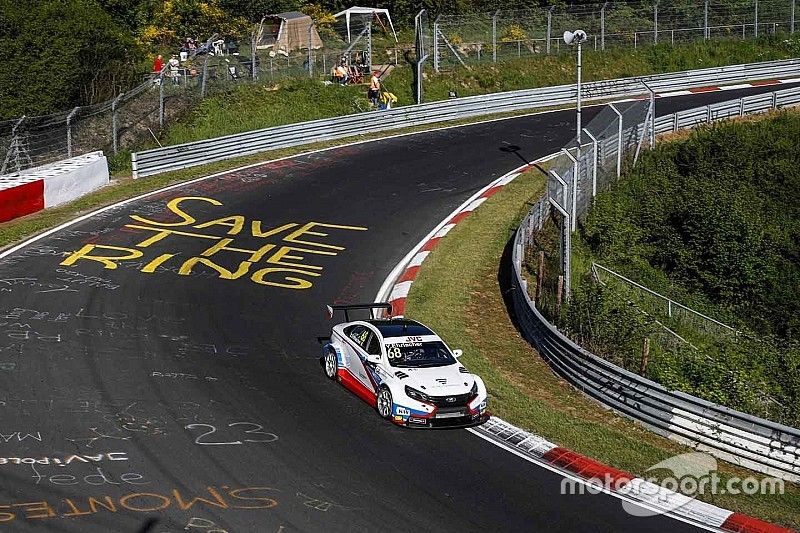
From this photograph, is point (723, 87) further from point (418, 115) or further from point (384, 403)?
point (384, 403)

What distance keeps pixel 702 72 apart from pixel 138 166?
2844 cm

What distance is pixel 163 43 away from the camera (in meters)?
54.7

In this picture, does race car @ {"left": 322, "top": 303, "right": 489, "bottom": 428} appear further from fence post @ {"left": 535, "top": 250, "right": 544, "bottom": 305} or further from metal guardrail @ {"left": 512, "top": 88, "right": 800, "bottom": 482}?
fence post @ {"left": 535, "top": 250, "right": 544, "bottom": 305}

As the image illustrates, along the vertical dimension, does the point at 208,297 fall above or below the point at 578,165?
below

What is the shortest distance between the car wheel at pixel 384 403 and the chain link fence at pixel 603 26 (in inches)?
1239

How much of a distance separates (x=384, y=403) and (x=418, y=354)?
1.32m

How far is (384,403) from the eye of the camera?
1733 cm

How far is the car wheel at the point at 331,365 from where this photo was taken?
19.0 metres

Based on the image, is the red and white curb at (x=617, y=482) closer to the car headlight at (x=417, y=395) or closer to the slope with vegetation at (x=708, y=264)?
the car headlight at (x=417, y=395)

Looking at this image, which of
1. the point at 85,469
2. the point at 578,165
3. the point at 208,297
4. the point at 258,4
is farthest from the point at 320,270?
the point at 258,4

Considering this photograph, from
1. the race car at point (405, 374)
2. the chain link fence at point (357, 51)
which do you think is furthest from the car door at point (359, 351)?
the chain link fence at point (357, 51)

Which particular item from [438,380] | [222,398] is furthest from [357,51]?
[438,380]

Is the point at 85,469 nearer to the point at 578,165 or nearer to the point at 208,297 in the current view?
the point at 208,297

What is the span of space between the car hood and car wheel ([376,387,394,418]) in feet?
1.08
